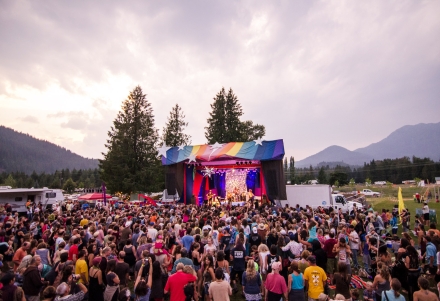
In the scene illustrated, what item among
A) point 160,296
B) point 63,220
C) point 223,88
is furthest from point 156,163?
point 160,296

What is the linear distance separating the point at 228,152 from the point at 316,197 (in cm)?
636

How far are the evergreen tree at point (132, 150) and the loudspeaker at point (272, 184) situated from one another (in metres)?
14.7

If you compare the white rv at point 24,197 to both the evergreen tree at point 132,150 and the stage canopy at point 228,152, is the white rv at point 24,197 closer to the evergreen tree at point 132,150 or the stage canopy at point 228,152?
the evergreen tree at point 132,150

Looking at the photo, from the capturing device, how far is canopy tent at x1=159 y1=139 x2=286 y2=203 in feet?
55.8

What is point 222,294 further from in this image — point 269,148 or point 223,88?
point 223,88

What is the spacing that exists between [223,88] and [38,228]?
3092 centimetres

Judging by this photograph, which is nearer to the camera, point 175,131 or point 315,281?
point 315,281

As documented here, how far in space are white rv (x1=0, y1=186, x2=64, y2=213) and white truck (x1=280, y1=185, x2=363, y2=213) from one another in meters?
19.0

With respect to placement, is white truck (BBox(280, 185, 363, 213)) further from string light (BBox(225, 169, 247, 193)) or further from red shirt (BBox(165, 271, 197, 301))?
red shirt (BBox(165, 271, 197, 301))

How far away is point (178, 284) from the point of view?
386 cm

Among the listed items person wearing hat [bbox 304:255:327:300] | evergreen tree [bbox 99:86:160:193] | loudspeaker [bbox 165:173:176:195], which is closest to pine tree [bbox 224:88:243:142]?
evergreen tree [bbox 99:86:160:193]

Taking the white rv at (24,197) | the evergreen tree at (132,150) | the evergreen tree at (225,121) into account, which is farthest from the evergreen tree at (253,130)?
the white rv at (24,197)

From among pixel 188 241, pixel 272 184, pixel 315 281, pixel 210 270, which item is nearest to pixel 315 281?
pixel 315 281

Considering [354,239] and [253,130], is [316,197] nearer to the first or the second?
[354,239]
